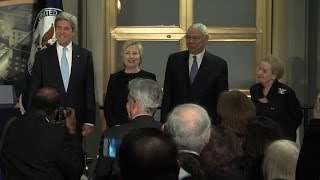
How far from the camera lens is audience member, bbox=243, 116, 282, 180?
403 cm

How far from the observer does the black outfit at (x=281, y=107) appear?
617 centimetres

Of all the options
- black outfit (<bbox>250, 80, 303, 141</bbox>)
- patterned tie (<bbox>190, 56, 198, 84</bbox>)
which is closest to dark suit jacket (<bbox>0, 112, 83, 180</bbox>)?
patterned tie (<bbox>190, 56, 198, 84</bbox>)

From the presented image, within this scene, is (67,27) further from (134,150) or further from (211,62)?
(134,150)

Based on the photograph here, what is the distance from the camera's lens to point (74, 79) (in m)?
6.07

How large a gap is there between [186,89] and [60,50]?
1140 mm

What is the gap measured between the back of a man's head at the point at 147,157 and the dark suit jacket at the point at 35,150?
2.01 metres

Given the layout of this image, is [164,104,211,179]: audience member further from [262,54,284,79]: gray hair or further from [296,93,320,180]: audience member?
[262,54,284,79]: gray hair

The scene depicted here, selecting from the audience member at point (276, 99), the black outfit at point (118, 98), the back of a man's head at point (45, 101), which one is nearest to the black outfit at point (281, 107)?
the audience member at point (276, 99)

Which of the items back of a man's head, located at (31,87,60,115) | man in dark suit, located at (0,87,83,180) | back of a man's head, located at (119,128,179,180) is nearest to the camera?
back of a man's head, located at (119,128,179,180)

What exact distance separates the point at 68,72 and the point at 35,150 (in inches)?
70.6

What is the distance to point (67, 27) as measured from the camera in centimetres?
601

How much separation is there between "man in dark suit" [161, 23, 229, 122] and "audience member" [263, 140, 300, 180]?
2.33m

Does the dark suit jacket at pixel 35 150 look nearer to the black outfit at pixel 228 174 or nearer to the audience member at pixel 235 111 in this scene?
the audience member at pixel 235 111

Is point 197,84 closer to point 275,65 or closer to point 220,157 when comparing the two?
point 275,65
